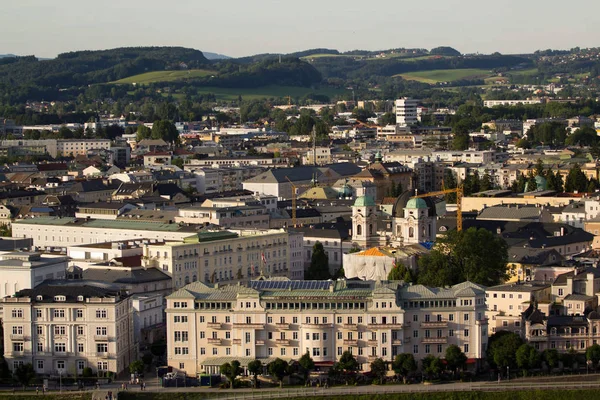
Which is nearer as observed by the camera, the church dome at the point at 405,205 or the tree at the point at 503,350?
the tree at the point at 503,350

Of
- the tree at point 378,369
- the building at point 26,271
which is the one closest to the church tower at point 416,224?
the building at point 26,271

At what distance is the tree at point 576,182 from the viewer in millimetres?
77500

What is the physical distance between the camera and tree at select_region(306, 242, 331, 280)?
51.5 m

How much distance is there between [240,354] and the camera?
3728 centimetres

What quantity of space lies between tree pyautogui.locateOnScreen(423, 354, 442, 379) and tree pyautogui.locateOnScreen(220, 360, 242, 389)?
183 inches

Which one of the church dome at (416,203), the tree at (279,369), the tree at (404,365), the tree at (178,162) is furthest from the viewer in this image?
the tree at (178,162)

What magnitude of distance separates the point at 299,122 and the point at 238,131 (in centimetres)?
569

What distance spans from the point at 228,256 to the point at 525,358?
14558 millimetres

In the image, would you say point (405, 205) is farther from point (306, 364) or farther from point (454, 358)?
point (306, 364)

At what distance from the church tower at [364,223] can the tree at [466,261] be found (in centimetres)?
720

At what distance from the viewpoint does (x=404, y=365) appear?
1435 inches

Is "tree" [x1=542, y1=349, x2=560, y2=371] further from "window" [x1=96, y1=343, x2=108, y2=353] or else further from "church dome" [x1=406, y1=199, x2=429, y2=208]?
"church dome" [x1=406, y1=199, x2=429, y2=208]

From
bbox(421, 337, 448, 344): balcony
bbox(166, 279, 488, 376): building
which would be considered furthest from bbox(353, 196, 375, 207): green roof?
bbox(421, 337, 448, 344): balcony

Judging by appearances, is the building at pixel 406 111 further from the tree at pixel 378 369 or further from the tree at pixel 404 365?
the tree at pixel 378 369
